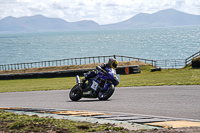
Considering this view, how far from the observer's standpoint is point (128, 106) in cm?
1035

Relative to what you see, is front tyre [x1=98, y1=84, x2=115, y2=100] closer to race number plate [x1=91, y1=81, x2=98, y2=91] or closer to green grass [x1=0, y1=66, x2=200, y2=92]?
race number plate [x1=91, y1=81, x2=98, y2=91]

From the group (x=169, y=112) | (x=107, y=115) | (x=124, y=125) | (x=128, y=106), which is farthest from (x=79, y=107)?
(x=124, y=125)

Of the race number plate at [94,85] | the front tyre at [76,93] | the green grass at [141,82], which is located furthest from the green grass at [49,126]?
the green grass at [141,82]

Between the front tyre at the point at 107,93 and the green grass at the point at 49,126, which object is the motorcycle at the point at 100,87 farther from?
the green grass at the point at 49,126

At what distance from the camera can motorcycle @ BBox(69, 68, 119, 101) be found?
38.5 feet

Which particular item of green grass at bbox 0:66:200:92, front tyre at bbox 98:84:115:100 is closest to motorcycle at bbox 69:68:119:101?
front tyre at bbox 98:84:115:100

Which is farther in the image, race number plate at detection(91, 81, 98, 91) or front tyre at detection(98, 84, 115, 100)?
race number plate at detection(91, 81, 98, 91)

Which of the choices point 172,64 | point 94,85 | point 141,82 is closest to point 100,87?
point 94,85

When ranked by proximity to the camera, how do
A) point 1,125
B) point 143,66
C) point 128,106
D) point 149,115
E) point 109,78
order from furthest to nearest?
1. point 143,66
2. point 109,78
3. point 128,106
4. point 149,115
5. point 1,125

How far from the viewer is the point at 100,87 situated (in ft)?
39.7

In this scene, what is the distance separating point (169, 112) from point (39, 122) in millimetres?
3581

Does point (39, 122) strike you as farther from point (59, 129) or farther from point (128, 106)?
point (128, 106)

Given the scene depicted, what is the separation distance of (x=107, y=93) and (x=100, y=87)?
37 centimetres

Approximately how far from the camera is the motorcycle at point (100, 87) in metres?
11.7
